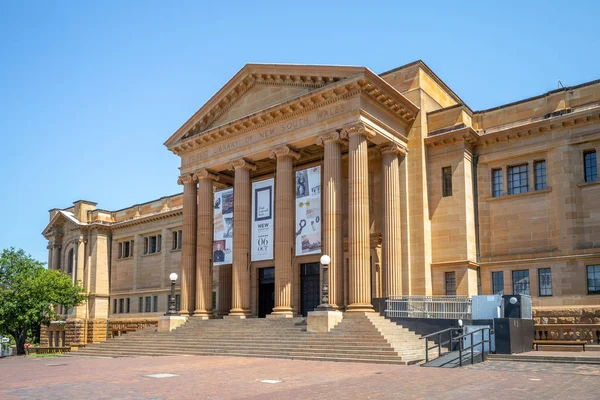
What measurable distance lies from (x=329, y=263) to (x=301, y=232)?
3.00 metres

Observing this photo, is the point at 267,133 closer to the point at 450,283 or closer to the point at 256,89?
the point at 256,89

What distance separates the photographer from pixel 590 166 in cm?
3017

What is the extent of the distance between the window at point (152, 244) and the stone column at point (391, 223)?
2895 centimetres

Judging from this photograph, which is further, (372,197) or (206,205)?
(206,205)

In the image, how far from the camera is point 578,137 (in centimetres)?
3019

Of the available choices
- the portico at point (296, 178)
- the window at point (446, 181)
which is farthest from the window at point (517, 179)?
the portico at point (296, 178)

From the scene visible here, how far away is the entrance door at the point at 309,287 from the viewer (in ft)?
118

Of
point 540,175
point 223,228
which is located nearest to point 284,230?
point 223,228

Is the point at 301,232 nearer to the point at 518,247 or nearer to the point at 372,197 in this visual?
the point at 372,197

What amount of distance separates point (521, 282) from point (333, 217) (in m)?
9.95

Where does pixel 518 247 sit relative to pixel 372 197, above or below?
below

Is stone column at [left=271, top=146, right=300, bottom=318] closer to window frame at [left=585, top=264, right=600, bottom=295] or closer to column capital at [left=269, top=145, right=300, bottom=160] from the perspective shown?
column capital at [left=269, top=145, right=300, bottom=160]

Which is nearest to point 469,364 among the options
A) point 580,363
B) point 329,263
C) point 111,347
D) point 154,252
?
point 580,363

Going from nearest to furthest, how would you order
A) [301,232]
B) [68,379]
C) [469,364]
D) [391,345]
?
[68,379]
[469,364]
[391,345]
[301,232]
